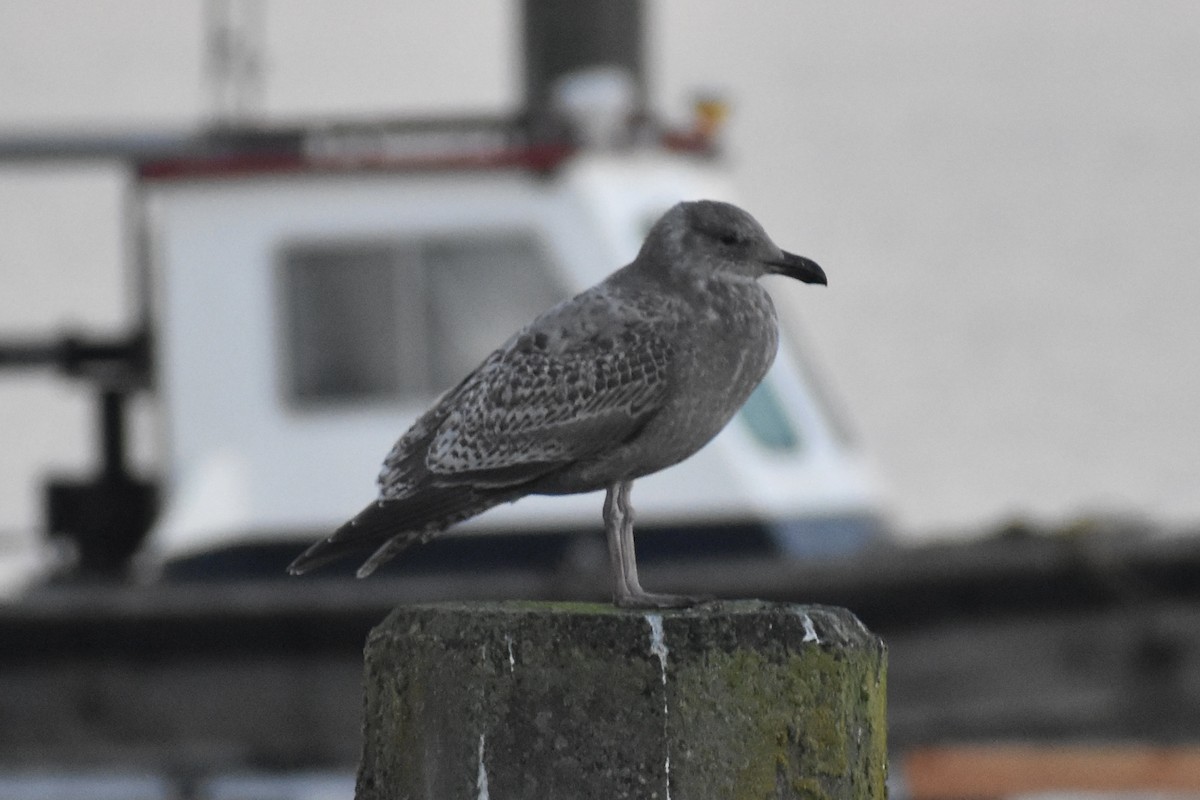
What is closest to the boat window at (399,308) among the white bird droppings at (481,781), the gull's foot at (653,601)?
the gull's foot at (653,601)

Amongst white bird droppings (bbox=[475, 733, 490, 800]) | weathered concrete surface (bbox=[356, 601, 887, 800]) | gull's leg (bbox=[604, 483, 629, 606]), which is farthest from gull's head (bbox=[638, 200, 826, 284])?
white bird droppings (bbox=[475, 733, 490, 800])

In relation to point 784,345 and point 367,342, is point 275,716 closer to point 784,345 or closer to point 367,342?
point 367,342

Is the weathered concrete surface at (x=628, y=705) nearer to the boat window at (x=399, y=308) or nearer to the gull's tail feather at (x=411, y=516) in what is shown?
the gull's tail feather at (x=411, y=516)

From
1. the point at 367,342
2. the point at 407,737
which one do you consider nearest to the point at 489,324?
the point at 367,342

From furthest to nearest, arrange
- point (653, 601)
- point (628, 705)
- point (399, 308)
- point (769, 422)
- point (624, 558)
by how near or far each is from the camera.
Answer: point (769, 422) → point (399, 308) → point (624, 558) → point (653, 601) → point (628, 705)

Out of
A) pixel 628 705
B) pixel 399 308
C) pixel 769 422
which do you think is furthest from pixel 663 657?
pixel 769 422

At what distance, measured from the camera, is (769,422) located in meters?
10.1

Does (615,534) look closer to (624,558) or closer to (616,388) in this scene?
(624,558)

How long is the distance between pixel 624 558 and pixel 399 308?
625cm

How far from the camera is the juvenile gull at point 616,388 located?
3662 millimetres

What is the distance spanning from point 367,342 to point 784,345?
1.78 meters

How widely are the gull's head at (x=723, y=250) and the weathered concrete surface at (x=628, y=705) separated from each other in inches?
24.6

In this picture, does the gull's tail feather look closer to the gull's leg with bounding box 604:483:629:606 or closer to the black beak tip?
the gull's leg with bounding box 604:483:629:606

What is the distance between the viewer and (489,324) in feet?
32.2
